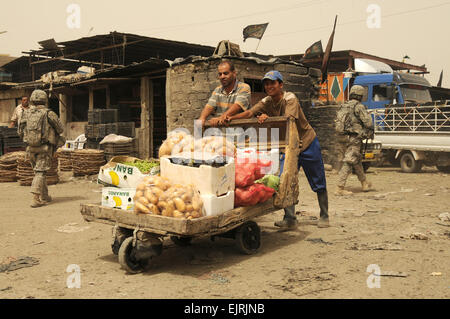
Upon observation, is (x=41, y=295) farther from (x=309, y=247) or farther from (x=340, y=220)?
(x=340, y=220)

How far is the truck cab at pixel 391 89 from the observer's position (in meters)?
14.5

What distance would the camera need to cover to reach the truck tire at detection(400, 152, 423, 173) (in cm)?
1291

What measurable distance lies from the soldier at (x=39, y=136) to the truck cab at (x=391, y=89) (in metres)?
10.9

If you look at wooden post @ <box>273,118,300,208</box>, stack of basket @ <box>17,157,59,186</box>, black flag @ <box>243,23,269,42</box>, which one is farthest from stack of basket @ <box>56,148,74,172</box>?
wooden post @ <box>273,118,300,208</box>

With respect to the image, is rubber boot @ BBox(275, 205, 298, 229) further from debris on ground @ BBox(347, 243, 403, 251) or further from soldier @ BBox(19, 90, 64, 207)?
soldier @ BBox(19, 90, 64, 207)

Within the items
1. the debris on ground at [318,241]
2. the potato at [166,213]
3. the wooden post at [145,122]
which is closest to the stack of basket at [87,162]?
the wooden post at [145,122]

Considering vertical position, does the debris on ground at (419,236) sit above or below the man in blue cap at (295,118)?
below

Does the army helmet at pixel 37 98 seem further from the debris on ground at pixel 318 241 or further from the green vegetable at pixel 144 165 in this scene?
the debris on ground at pixel 318 241

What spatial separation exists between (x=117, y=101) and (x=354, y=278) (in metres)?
13.6

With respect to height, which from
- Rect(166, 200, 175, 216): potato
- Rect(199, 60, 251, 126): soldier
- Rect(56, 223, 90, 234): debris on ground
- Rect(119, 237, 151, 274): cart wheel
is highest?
Rect(199, 60, 251, 126): soldier

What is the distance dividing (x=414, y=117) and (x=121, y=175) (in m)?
10.5

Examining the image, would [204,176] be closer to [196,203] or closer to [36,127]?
[196,203]

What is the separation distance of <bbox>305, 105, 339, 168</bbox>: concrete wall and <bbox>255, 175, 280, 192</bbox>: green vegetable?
8692mm

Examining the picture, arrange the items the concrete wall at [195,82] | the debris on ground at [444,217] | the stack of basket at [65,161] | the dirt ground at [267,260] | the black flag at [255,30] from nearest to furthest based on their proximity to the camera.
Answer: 1. the dirt ground at [267,260]
2. the debris on ground at [444,217]
3. the concrete wall at [195,82]
4. the stack of basket at [65,161]
5. the black flag at [255,30]
